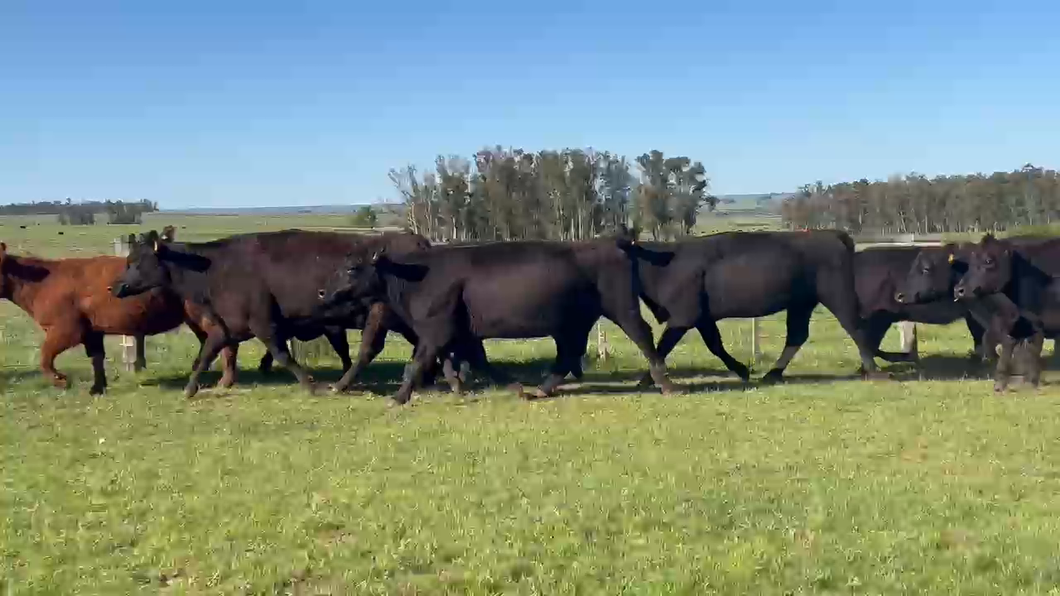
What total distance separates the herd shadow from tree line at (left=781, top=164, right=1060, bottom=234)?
54.1 metres

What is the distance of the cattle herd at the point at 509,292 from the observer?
1212cm

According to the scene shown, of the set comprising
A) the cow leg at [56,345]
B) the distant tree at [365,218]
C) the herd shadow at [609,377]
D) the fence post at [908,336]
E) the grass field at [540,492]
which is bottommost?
the herd shadow at [609,377]

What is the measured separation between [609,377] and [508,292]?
2399 millimetres

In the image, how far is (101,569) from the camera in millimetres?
5836

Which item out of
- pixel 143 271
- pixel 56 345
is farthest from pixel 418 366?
pixel 56 345

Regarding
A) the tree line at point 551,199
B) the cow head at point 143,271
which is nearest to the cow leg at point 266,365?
the cow head at point 143,271

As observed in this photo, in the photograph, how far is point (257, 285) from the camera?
1295 centimetres

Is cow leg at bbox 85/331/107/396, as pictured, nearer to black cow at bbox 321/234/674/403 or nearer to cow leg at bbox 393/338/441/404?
black cow at bbox 321/234/674/403

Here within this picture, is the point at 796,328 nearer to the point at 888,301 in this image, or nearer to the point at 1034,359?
the point at 888,301

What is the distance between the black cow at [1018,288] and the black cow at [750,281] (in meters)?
1.37

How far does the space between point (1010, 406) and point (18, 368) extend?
11.8 metres

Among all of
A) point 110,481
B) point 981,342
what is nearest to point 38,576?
point 110,481

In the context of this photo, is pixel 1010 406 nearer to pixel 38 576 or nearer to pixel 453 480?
pixel 453 480

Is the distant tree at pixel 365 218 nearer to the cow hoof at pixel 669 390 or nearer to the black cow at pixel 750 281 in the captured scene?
the black cow at pixel 750 281
